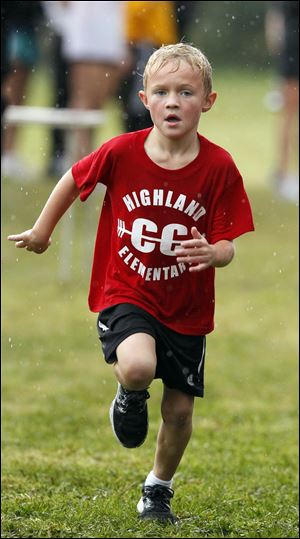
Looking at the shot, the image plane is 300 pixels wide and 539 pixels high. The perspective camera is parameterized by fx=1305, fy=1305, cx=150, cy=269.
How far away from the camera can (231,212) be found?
12.6ft

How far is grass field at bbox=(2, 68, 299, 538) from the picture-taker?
4.52m

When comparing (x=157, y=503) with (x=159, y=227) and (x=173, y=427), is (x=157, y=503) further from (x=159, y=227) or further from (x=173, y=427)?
(x=159, y=227)

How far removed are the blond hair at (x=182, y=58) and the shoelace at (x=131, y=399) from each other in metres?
0.92

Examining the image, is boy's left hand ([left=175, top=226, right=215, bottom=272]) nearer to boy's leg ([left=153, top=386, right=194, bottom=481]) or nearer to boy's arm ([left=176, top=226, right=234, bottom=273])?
boy's arm ([left=176, top=226, right=234, bottom=273])

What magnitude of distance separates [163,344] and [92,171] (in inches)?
22.5

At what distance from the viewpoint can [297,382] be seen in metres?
7.39

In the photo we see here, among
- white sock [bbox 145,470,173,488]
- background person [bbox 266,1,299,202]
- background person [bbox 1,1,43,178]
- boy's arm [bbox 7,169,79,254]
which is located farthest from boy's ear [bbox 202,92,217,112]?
background person [bbox 266,1,299,202]

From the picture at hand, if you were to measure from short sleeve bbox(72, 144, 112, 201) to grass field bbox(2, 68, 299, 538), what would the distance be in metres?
1.13

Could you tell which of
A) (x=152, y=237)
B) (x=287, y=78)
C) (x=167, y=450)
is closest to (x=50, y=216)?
(x=152, y=237)

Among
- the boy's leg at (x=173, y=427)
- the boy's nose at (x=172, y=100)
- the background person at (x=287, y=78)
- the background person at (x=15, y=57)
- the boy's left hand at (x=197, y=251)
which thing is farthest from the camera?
the background person at (x=287, y=78)

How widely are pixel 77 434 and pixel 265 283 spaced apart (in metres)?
3.55

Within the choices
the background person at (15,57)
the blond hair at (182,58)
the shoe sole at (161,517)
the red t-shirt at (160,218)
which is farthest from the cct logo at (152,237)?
the background person at (15,57)

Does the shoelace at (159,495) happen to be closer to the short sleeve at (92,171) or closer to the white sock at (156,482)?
the white sock at (156,482)

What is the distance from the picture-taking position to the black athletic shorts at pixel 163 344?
3.92 metres
